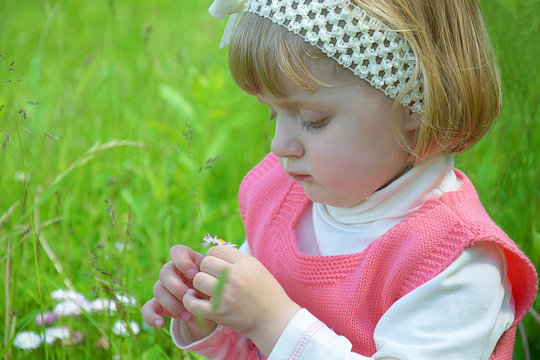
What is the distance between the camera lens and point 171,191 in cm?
217

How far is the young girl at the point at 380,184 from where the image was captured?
1082 mm

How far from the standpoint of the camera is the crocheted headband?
1.08m

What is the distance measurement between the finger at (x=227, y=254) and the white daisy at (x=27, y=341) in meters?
0.62

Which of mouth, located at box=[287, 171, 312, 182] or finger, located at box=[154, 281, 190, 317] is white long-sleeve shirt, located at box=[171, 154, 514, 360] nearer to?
mouth, located at box=[287, 171, 312, 182]

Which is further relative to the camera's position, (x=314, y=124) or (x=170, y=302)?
(x=170, y=302)

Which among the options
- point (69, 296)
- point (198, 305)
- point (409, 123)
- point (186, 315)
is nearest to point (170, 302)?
point (186, 315)

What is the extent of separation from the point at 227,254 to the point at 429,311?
36cm

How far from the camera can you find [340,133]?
111cm

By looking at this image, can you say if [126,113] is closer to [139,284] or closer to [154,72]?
[154,72]

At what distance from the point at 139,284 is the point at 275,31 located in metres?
0.90

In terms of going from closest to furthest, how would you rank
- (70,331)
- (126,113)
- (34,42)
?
(70,331) < (126,113) < (34,42)

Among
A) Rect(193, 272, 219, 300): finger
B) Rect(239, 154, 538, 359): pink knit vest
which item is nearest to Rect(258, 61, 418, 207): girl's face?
Rect(239, 154, 538, 359): pink knit vest

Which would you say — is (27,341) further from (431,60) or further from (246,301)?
(431,60)

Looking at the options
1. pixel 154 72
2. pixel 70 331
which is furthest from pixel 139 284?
pixel 154 72
